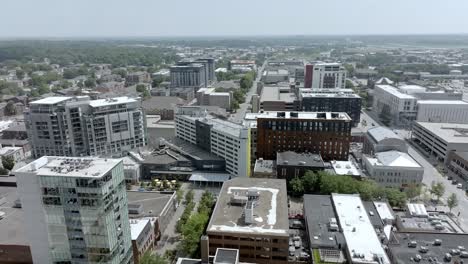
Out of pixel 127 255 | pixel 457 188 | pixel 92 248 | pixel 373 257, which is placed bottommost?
pixel 457 188

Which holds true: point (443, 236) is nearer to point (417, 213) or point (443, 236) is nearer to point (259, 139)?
point (417, 213)

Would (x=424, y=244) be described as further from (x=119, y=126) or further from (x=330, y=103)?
(x=330, y=103)

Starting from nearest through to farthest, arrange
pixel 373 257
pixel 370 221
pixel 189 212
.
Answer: pixel 373 257
pixel 370 221
pixel 189 212

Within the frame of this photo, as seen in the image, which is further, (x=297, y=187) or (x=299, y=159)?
(x=299, y=159)

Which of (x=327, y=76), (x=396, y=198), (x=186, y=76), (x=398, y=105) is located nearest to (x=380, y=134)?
(x=396, y=198)

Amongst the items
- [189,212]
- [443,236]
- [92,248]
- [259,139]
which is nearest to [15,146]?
[189,212]
